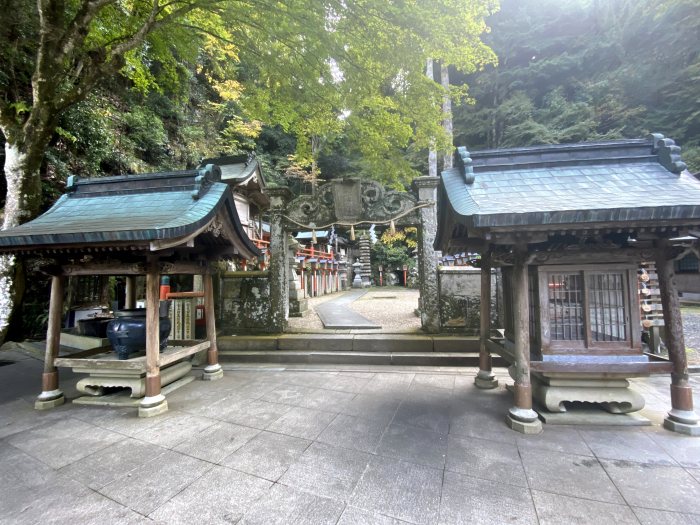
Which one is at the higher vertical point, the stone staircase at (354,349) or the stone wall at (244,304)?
the stone wall at (244,304)

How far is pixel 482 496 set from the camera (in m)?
2.41

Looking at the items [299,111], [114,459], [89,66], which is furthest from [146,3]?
[114,459]

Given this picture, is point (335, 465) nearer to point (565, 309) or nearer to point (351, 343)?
point (565, 309)

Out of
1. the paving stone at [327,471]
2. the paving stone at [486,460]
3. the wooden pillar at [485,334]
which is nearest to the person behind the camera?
the paving stone at [327,471]

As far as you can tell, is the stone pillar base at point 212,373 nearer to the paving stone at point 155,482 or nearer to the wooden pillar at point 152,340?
the wooden pillar at point 152,340

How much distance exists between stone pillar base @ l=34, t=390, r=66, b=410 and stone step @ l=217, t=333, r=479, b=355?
8.71 ft

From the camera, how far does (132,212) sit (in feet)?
14.1

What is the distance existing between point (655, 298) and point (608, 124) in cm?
2012

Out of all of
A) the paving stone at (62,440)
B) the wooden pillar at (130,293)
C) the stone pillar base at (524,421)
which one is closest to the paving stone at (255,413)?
the paving stone at (62,440)

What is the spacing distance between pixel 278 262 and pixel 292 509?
547 cm

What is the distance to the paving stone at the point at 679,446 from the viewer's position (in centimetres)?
285

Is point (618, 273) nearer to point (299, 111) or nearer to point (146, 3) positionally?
point (299, 111)

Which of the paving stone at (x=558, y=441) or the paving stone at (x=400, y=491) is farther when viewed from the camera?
the paving stone at (x=558, y=441)

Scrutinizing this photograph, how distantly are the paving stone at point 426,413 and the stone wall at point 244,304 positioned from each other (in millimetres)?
4094
